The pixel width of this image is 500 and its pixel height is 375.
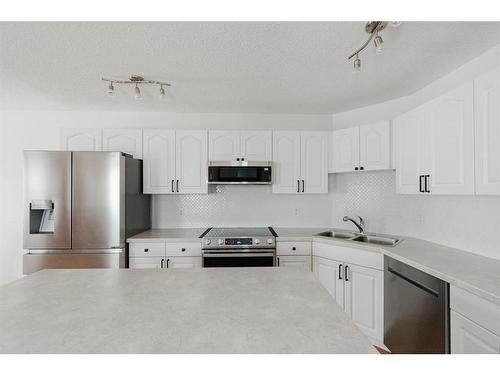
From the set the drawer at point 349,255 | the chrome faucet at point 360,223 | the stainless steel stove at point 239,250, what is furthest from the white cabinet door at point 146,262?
the chrome faucet at point 360,223

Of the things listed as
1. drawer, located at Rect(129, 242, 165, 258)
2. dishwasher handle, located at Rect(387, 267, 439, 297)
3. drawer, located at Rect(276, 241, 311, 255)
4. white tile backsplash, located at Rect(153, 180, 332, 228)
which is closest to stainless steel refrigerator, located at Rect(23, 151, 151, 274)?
drawer, located at Rect(129, 242, 165, 258)

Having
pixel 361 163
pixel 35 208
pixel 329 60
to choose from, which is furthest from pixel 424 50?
pixel 35 208

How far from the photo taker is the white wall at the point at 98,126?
2979 millimetres

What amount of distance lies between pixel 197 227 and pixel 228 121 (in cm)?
144

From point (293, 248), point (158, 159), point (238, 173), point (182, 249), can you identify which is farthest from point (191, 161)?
point (293, 248)

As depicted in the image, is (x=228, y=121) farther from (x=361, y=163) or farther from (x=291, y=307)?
(x=291, y=307)

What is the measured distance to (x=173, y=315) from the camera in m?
0.85

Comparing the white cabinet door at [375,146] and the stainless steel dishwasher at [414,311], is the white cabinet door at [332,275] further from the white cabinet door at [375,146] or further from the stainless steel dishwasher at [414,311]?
the white cabinet door at [375,146]

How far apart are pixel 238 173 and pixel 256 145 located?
0.42 meters

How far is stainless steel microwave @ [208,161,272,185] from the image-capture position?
9.15 ft

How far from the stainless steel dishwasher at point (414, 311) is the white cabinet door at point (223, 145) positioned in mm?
1895

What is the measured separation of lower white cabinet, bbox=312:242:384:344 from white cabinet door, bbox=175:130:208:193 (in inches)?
60.7

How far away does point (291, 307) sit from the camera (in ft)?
2.98

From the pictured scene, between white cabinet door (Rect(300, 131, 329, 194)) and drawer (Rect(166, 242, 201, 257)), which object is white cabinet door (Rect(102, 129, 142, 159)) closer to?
drawer (Rect(166, 242, 201, 257))
